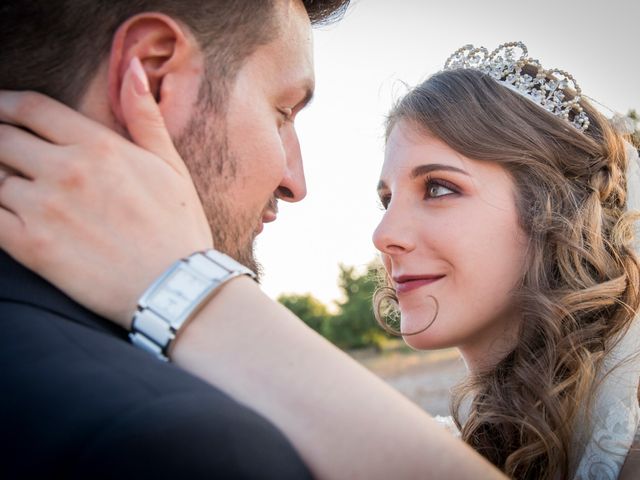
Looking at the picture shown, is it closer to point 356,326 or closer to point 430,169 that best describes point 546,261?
point 430,169

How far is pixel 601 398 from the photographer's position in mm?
3146

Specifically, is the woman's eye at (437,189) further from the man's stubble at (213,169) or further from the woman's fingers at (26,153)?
the woman's fingers at (26,153)

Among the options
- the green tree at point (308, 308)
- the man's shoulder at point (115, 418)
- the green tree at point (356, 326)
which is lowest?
the green tree at point (308, 308)

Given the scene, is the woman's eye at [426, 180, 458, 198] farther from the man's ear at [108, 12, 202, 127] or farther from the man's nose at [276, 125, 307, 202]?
the man's ear at [108, 12, 202, 127]

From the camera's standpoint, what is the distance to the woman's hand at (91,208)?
1498 mm

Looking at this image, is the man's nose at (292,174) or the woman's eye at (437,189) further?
the woman's eye at (437,189)

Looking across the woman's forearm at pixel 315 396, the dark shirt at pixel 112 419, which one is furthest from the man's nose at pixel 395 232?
the dark shirt at pixel 112 419

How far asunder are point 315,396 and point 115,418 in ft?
1.50

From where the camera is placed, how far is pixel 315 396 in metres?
1.35

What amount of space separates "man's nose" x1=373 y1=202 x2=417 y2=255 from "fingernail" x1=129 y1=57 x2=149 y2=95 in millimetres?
2082

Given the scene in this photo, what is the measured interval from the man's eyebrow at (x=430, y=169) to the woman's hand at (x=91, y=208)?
211 centimetres

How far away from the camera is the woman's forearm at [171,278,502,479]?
128cm

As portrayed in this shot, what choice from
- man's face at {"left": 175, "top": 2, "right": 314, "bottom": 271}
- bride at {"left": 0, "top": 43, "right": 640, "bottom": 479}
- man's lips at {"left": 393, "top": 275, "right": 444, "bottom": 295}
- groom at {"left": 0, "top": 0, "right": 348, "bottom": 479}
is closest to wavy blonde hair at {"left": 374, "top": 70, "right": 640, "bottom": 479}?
bride at {"left": 0, "top": 43, "right": 640, "bottom": 479}

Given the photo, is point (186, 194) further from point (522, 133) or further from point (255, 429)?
point (522, 133)
